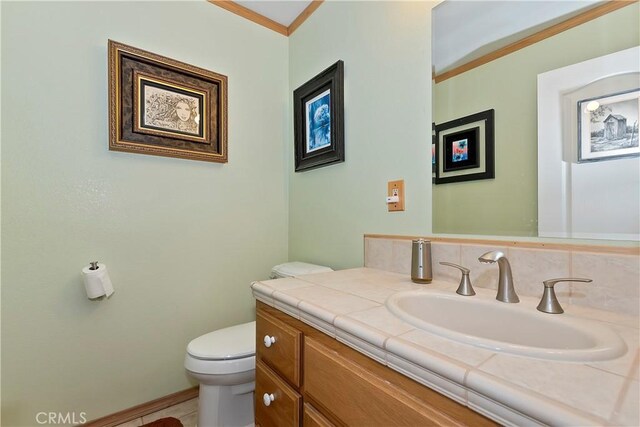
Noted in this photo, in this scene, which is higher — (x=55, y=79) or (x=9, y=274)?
(x=55, y=79)

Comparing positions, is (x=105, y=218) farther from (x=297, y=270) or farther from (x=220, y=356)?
(x=297, y=270)

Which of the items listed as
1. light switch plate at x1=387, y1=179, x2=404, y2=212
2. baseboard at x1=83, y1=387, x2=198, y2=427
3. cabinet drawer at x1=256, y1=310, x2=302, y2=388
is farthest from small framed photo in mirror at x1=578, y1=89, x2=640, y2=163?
baseboard at x1=83, y1=387, x2=198, y2=427

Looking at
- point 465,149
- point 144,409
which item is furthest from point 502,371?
point 144,409

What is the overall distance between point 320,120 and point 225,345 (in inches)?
51.3

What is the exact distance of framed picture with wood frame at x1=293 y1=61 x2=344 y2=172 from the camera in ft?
5.02

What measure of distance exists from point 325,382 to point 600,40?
45.6 inches

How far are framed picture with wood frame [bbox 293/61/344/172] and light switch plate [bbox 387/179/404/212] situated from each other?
0.37 meters

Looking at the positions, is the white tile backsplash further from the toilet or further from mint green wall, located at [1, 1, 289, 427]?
mint green wall, located at [1, 1, 289, 427]

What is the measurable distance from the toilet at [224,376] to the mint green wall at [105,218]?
0.39 metres

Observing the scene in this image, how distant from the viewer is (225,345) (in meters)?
1.30

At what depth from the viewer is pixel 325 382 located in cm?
69

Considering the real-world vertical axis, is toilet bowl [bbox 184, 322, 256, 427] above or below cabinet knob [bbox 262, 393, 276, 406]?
below

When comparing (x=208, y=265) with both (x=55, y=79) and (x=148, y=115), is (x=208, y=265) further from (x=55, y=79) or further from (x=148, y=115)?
(x=55, y=79)

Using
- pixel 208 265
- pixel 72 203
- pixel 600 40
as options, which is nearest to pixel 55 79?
pixel 72 203
